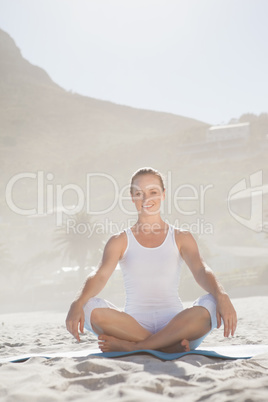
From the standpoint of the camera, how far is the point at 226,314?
273 centimetres

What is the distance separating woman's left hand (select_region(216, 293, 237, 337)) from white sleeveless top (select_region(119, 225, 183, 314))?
0.36 metres

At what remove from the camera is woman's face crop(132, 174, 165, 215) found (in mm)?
3156

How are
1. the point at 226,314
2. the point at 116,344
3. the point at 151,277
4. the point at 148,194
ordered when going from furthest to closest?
A: the point at 148,194 < the point at 151,277 < the point at 116,344 < the point at 226,314

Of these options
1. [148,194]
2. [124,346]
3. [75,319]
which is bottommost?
[124,346]

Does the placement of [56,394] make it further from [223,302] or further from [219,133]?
[219,133]

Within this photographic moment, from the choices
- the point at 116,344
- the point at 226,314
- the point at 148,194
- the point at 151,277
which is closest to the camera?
the point at 226,314

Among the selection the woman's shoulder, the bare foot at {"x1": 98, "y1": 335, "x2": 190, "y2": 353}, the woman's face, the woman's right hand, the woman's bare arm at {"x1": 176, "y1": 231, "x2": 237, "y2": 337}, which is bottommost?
the bare foot at {"x1": 98, "y1": 335, "x2": 190, "y2": 353}

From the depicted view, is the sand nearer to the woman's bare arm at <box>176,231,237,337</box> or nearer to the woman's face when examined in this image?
the woman's bare arm at <box>176,231,237,337</box>

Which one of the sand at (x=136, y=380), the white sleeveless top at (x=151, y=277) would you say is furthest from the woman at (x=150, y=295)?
the sand at (x=136, y=380)

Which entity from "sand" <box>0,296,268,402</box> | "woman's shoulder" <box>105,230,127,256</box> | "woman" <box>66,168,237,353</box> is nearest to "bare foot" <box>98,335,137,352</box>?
"woman" <box>66,168,237,353</box>

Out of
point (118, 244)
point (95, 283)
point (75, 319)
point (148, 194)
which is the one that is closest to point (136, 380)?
point (75, 319)

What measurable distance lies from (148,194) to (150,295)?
2.16 feet

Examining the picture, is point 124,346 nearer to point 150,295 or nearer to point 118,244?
point 150,295

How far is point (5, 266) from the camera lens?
37.3 m
